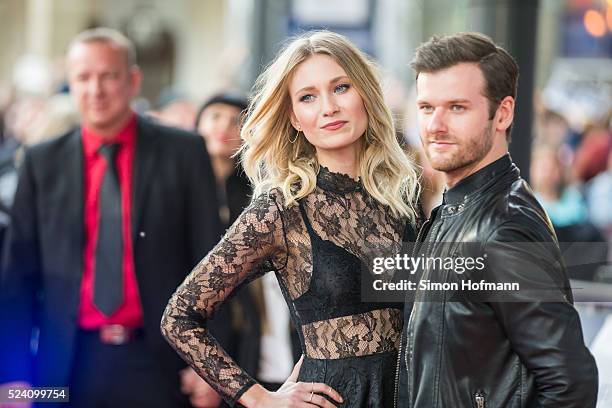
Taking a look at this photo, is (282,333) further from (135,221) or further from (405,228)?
(405,228)

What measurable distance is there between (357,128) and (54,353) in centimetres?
232

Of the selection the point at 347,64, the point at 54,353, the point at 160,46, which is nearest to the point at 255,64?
the point at 54,353

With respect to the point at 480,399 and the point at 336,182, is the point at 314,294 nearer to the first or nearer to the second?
the point at 336,182

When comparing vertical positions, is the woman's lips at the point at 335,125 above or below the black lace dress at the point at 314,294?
above

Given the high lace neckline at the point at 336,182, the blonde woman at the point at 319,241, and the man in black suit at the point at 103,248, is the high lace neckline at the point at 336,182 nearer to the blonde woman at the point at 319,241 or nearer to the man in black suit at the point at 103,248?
the blonde woman at the point at 319,241

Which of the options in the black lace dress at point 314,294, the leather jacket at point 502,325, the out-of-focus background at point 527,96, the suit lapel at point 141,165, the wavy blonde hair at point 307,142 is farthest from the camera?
the suit lapel at point 141,165

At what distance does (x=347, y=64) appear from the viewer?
397 centimetres

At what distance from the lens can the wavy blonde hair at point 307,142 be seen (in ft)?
13.1

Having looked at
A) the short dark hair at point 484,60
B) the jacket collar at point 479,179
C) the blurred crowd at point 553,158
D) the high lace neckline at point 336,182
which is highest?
the short dark hair at point 484,60

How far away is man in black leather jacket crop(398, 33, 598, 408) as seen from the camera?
3.13 m

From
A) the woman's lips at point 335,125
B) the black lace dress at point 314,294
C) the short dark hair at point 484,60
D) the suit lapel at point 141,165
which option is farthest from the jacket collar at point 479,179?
the suit lapel at point 141,165

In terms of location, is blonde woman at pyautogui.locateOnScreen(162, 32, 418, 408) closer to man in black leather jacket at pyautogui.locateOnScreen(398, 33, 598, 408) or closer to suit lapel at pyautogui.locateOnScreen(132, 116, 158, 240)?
man in black leather jacket at pyautogui.locateOnScreen(398, 33, 598, 408)

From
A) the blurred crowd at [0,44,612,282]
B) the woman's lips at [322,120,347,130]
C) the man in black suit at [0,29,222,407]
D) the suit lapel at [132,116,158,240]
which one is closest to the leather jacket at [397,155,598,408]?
the woman's lips at [322,120,347,130]

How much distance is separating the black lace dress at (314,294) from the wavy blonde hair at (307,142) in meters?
0.09
